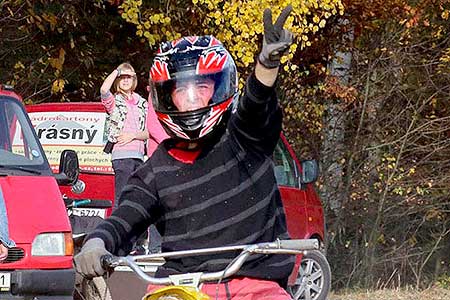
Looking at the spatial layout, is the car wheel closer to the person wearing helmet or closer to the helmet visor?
the person wearing helmet

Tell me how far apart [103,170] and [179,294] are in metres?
6.20

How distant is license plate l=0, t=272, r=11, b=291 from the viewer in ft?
24.7

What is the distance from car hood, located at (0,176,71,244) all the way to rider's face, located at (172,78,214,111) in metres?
3.24

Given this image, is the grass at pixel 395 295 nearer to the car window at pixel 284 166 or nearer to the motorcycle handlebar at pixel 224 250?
the car window at pixel 284 166

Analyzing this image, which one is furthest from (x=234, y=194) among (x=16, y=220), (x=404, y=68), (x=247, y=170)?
(x=404, y=68)

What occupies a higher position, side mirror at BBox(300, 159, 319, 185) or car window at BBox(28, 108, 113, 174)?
car window at BBox(28, 108, 113, 174)

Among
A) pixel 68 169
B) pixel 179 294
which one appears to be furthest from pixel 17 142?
pixel 179 294

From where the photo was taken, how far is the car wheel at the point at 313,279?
11.1 meters

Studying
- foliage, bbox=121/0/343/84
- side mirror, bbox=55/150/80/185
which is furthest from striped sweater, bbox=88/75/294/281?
foliage, bbox=121/0/343/84

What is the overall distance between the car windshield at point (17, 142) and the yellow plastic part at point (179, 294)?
4.29m

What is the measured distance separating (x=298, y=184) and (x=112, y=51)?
4273mm

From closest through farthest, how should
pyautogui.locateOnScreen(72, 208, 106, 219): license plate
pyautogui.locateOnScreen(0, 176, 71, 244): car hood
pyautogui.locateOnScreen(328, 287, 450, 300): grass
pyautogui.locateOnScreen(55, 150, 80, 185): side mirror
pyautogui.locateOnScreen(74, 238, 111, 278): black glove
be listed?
pyautogui.locateOnScreen(74, 238, 111, 278): black glove
pyautogui.locateOnScreen(0, 176, 71, 244): car hood
pyautogui.locateOnScreen(55, 150, 80, 185): side mirror
pyautogui.locateOnScreen(72, 208, 106, 219): license plate
pyautogui.locateOnScreen(328, 287, 450, 300): grass

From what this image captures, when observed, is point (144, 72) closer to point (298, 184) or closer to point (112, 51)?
point (112, 51)

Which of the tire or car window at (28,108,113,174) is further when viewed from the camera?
car window at (28,108,113,174)
